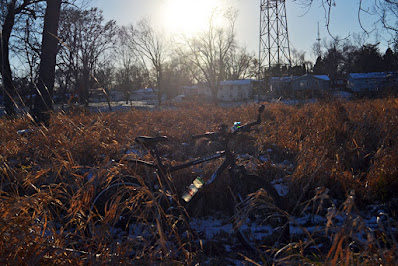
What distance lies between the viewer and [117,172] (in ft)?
7.84

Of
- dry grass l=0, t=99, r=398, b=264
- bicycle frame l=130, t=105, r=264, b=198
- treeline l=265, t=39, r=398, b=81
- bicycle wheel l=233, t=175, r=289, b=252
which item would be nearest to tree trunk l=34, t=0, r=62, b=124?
dry grass l=0, t=99, r=398, b=264

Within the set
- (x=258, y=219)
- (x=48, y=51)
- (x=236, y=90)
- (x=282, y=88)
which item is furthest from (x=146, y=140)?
(x=236, y=90)

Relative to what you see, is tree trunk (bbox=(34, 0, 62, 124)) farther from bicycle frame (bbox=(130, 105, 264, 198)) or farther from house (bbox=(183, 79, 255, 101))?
house (bbox=(183, 79, 255, 101))

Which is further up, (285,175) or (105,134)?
(105,134)

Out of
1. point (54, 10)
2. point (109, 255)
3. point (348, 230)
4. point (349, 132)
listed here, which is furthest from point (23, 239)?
point (54, 10)

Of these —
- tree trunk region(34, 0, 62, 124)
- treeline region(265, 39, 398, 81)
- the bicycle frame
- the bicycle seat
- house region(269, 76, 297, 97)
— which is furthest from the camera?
treeline region(265, 39, 398, 81)

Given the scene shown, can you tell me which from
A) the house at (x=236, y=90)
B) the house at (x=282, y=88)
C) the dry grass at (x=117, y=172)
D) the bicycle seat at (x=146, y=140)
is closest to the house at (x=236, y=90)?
the house at (x=236, y=90)

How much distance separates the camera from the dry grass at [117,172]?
6.86 feet

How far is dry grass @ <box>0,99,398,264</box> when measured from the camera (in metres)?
2.09

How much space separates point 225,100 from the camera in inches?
1977

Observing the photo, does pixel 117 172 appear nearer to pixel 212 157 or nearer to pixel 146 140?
pixel 146 140

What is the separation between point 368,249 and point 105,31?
30352mm

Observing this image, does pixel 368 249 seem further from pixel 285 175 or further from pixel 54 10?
pixel 54 10

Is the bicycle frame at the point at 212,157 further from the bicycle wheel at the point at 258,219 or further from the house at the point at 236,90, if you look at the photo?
the house at the point at 236,90
